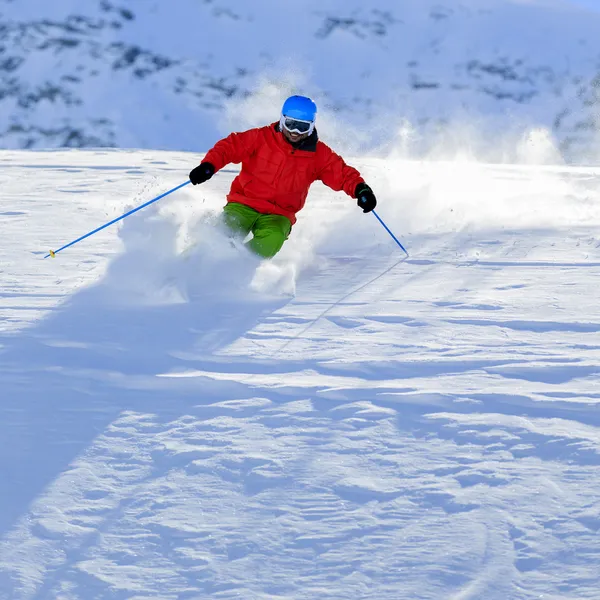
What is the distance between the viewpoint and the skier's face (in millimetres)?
4863

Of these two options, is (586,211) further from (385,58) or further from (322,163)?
(385,58)

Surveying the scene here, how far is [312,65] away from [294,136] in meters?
60.0

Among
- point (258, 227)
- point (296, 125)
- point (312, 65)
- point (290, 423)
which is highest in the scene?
point (312, 65)

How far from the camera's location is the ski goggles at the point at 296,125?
478cm

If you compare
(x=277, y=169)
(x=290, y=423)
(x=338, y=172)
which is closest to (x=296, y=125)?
(x=277, y=169)

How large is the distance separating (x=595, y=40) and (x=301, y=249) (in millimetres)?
59248

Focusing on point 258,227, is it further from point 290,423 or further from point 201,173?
point 290,423

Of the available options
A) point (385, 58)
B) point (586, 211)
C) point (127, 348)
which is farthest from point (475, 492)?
point (385, 58)

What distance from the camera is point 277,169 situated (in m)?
5.05

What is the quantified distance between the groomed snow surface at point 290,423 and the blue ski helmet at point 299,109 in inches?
30.6

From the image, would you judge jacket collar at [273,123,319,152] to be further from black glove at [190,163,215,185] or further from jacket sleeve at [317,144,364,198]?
black glove at [190,163,215,185]

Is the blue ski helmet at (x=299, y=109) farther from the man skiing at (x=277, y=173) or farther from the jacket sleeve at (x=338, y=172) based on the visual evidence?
Answer: the jacket sleeve at (x=338, y=172)

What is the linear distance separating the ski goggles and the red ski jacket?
118 mm

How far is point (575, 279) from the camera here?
15.7ft
